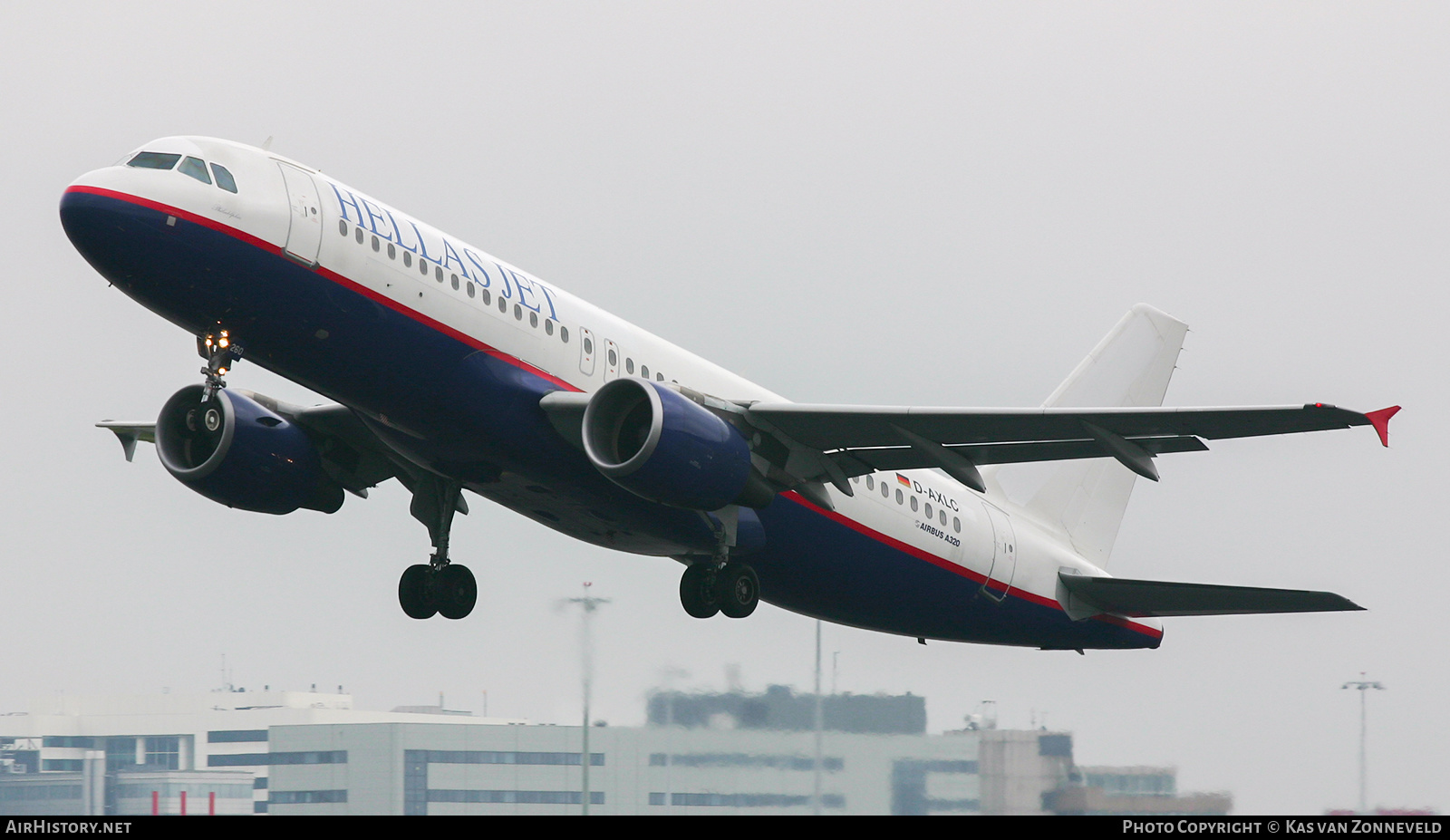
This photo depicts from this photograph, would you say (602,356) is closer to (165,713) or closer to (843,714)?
(843,714)

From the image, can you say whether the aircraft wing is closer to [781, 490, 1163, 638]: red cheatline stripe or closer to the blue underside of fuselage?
[781, 490, 1163, 638]: red cheatline stripe

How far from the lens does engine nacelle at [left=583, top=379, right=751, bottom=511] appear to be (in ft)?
71.5

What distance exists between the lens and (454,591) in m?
26.6

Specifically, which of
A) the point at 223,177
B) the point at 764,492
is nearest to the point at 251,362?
the point at 223,177

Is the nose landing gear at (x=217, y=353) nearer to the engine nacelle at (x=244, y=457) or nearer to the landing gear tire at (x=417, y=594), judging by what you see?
the engine nacelle at (x=244, y=457)

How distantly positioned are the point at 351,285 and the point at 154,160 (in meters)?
2.78

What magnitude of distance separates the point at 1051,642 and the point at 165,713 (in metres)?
17.9

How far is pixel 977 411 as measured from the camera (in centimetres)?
2253

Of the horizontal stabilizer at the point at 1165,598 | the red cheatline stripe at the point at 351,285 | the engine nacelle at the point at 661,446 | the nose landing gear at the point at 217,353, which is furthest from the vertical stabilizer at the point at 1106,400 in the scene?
the nose landing gear at the point at 217,353

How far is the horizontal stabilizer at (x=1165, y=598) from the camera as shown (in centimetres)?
2669

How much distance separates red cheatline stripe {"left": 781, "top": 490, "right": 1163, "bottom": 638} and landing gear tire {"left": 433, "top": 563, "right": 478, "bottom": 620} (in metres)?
5.65

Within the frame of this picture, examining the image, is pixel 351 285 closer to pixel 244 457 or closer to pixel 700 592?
pixel 244 457

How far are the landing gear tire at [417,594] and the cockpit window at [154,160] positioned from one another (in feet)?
29.1

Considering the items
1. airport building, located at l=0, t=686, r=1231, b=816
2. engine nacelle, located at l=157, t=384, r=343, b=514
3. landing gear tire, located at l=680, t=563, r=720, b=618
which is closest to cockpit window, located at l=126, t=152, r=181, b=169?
engine nacelle, located at l=157, t=384, r=343, b=514
